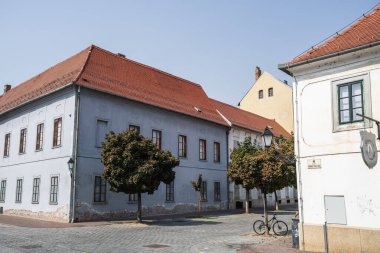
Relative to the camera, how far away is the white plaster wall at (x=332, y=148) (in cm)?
1120

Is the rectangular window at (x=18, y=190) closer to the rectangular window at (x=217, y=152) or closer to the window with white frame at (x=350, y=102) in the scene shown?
the rectangular window at (x=217, y=152)

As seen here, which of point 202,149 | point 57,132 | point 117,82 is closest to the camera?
point 57,132

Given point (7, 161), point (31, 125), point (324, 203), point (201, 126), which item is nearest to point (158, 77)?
point (201, 126)

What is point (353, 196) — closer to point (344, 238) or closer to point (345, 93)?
point (344, 238)

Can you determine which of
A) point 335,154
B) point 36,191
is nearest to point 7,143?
point 36,191

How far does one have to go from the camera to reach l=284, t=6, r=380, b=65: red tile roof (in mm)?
11809

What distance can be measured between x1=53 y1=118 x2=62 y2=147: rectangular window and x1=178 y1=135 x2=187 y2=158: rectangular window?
31.0ft

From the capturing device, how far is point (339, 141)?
11.9 m

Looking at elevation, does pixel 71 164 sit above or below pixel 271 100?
below

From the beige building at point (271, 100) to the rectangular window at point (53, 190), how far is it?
30321 millimetres

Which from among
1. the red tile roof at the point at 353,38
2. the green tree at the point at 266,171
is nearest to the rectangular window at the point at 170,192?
the green tree at the point at 266,171

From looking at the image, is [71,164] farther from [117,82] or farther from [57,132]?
[117,82]

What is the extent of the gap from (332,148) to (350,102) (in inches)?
61.4

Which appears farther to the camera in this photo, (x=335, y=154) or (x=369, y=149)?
(x=335, y=154)
